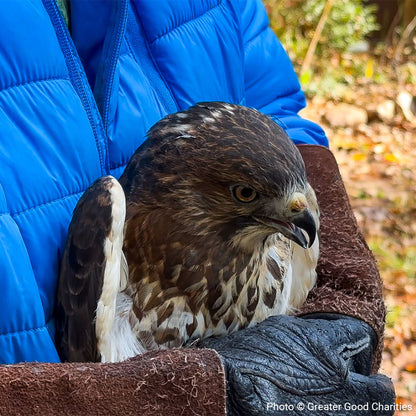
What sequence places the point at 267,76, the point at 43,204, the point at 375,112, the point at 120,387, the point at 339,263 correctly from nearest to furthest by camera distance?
the point at 120,387, the point at 43,204, the point at 339,263, the point at 267,76, the point at 375,112

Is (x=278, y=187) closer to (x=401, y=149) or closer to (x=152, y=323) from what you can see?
(x=152, y=323)

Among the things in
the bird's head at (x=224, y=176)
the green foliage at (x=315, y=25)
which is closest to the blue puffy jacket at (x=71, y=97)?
the bird's head at (x=224, y=176)

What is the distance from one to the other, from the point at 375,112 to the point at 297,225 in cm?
731

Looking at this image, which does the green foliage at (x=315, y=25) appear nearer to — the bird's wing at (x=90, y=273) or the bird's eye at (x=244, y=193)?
the bird's eye at (x=244, y=193)

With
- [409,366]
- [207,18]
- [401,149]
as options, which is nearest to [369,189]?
[401,149]

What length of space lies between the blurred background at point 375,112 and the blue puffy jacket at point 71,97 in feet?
10.1

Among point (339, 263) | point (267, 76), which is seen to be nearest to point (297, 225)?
point (339, 263)

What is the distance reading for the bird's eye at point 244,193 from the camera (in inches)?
86.4

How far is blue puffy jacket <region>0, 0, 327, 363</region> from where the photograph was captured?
194 centimetres

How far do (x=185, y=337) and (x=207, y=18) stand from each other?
43.5 inches

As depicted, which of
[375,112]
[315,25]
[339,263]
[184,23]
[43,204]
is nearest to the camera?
[43,204]

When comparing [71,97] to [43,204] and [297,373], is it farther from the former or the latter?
[297,373]

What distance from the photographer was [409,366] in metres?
5.15

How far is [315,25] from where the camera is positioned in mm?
10453
